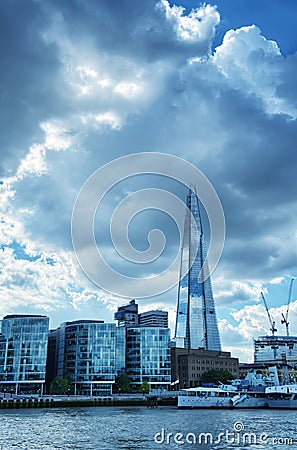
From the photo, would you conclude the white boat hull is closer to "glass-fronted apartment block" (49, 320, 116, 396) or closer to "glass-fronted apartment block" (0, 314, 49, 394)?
"glass-fronted apartment block" (49, 320, 116, 396)

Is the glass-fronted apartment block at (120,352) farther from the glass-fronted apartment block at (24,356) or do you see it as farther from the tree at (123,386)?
the glass-fronted apartment block at (24,356)

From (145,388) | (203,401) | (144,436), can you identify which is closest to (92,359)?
(145,388)

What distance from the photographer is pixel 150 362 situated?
7761 inches

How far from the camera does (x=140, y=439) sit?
5459cm

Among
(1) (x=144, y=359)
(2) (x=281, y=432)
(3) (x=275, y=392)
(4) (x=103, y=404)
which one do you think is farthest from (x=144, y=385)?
(2) (x=281, y=432)

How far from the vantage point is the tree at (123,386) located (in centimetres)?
18238

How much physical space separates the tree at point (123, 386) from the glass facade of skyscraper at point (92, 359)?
271cm

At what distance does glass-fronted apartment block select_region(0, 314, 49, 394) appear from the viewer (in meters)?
172

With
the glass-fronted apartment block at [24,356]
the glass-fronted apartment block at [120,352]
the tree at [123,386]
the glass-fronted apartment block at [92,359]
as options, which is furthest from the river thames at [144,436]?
the glass-fronted apartment block at [120,352]

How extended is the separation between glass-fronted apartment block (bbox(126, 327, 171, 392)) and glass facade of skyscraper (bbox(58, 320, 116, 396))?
39.5 feet

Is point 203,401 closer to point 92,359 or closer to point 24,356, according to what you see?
point 92,359

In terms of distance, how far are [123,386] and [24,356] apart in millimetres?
35441

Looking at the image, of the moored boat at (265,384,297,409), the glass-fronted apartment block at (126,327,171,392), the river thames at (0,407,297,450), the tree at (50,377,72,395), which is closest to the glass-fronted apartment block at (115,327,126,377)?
the glass-fronted apartment block at (126,327,171,392)

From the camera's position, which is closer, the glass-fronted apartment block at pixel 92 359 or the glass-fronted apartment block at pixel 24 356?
the glass-fronted apartment block at pixel 24 356
